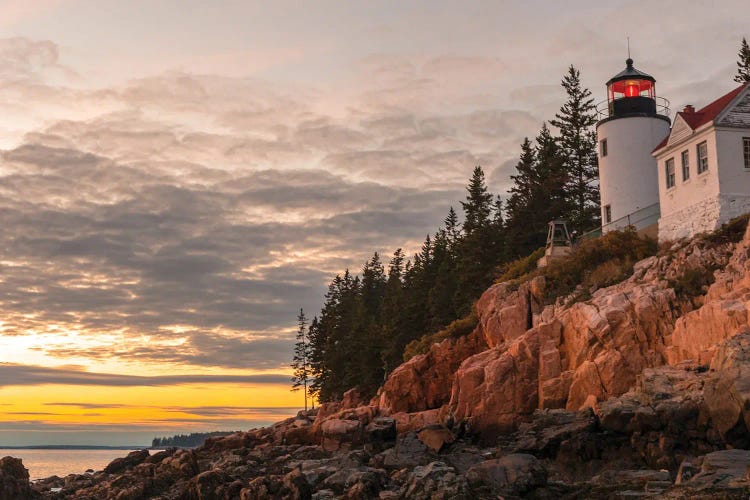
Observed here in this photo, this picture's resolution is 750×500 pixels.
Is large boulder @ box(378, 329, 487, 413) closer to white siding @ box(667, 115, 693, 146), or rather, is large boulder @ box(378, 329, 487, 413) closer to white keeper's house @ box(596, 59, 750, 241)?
white keeper's house @ box(596, 59, 750, 241)

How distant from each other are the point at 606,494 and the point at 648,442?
14.1 feet

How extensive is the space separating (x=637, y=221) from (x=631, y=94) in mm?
8099

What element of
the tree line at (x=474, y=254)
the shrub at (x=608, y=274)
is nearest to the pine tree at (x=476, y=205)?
the tree line at (x=474, y=254)

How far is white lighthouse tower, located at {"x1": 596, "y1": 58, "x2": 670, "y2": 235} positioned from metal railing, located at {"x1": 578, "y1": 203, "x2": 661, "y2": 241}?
0.18 feet

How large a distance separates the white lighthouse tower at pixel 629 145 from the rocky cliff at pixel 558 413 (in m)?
8.85

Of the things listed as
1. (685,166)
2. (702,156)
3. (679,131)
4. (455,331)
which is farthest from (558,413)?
(679,131)

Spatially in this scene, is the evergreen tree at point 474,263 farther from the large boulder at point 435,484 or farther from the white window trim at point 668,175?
the large boulder at point 435,484

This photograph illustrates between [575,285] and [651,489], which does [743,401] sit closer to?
[651,489]

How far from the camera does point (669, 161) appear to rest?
3997cm

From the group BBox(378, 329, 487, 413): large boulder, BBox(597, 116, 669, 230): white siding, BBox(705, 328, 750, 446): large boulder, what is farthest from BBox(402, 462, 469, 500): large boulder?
BBox(597, 116, 669, 230): white siding

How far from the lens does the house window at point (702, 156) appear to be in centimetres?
→ 3691

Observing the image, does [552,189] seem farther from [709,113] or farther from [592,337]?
[592,337]

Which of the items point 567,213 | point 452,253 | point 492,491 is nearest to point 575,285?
point 492,491

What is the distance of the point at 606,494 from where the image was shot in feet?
74.9
